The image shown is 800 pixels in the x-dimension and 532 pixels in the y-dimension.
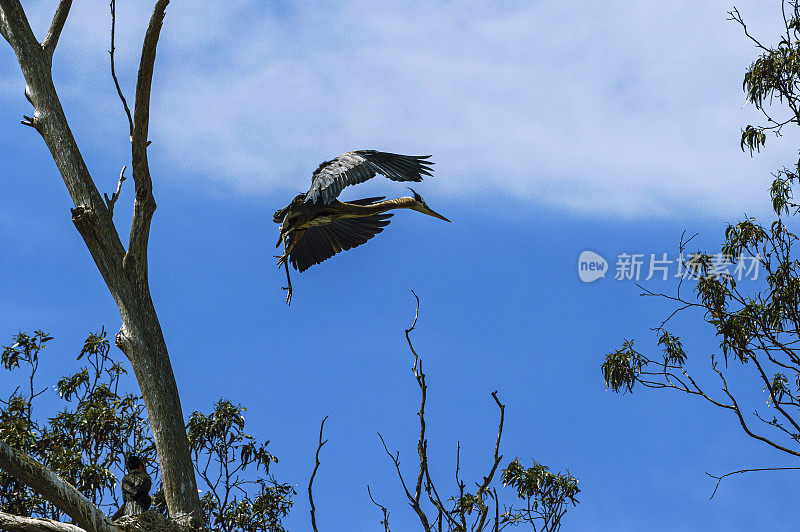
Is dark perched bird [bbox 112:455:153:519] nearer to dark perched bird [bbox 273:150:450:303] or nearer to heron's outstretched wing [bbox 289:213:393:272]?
dark perched bird [bbox 273:150:450:303]

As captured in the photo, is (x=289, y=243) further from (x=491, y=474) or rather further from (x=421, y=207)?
(x=491, y=474)

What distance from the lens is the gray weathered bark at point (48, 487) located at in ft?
15.2

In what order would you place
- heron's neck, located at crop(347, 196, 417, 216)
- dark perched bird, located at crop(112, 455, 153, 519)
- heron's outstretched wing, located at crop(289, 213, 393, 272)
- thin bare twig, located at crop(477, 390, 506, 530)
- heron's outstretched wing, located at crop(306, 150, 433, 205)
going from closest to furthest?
thin bare twig, located at crop(477, 390, 506, 530) < heron's outstretched wing, located at crop(306, 150, 433, 205) < dark perched bird, located at crop(112, 455, 153, 519) < heron's neck, located at crop(347, 196, 417, 216) < heron's outstretched wing, located at crop(289, 213, 393, 272)

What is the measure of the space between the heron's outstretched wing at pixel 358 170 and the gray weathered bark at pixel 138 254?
1274mm

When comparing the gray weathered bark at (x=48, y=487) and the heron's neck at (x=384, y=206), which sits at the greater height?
the heron's neck at (x=384, y=206)

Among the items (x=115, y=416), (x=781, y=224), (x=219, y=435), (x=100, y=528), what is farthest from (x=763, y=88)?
(x=100, y=528)

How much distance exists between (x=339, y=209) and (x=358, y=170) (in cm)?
79

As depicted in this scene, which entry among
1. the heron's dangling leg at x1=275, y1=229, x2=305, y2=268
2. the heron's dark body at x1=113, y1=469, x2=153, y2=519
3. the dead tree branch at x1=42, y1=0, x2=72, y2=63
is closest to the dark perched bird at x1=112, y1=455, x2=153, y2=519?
the heron's dark body at x1=113, y1=469, x2=153, y2=519

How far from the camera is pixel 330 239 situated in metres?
7.37

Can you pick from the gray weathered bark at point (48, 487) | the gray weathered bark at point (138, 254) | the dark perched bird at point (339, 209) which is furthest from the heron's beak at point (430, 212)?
the gray weathered bark at point (48, 487)

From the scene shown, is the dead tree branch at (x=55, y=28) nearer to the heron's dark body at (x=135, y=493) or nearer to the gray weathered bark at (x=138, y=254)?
the gray weathered bark at (x=138, y=254)

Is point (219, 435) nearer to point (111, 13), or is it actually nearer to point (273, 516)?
point (273, 516)

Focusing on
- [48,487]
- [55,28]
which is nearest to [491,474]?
[48,487]

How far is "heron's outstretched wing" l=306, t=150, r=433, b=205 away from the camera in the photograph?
5.69 metres
